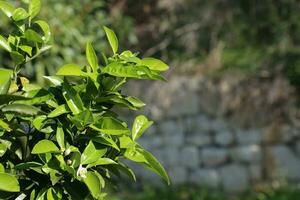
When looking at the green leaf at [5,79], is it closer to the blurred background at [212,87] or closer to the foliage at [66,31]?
the foliage at [66,31]

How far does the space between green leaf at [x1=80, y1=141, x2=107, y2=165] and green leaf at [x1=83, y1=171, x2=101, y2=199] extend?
1.5 inches

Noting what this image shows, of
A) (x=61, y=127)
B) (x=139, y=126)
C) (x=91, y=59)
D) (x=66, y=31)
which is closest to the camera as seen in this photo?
(x=61, y=127)

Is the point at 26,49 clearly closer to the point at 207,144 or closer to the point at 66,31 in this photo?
the point at 66,31

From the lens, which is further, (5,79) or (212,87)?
(212,87)

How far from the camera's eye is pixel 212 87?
7.36m

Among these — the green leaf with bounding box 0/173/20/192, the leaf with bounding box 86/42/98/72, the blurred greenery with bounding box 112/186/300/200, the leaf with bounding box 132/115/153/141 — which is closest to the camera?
the green leaf with bounding box 0/173/20/192

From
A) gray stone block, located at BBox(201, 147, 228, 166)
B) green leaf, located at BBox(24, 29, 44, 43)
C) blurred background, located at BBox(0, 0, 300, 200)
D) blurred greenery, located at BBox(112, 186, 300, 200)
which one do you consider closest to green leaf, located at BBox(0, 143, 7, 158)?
green leaf, located at BBox(24, 29, 44, 43)

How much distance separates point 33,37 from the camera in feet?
6.58

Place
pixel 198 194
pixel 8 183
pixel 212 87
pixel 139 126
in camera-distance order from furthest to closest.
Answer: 1. pixel 212 87
2. pixel 198 194
3. pixel 139 126
4. pixel 8 183

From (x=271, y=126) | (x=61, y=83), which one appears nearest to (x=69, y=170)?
(x=61, y=83)

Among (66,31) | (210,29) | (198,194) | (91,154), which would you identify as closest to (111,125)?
(91,154)

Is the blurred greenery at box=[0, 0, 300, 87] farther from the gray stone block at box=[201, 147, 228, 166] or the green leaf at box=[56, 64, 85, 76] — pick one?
the green leaf at box=[56, 64, 85, 76]

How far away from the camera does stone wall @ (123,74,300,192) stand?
7012 mm

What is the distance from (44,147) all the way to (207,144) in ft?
18.8
